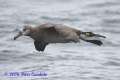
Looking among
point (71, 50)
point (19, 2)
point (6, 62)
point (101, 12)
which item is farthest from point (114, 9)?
point (6, 62)

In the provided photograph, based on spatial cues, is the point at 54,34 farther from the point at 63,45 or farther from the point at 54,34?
the point at 63,45

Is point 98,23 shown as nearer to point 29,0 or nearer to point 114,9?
point 114,9

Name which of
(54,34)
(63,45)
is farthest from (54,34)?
(63,45)

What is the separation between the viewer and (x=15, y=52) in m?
19.7

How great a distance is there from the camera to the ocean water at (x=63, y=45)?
17391 mm

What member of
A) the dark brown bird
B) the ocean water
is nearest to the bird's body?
the dark brown bird

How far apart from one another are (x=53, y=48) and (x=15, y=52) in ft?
3.80

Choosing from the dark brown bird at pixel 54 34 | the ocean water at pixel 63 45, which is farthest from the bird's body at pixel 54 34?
the ocean water at pixel 63 45

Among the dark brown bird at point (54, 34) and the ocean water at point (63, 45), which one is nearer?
the dark brown bird at point (54, 34)

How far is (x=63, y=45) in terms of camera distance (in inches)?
805

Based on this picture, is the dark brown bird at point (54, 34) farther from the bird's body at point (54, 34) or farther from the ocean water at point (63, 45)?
the ocean water at point (63, 45)

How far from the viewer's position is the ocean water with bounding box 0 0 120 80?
685 inches

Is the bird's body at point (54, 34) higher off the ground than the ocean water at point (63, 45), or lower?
higher

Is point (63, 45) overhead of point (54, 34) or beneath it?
beneath
